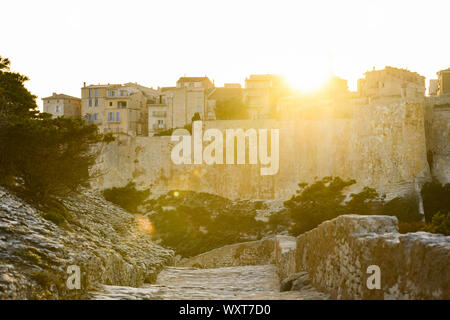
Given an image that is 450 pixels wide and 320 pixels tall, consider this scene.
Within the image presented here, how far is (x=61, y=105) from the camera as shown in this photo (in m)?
69.1

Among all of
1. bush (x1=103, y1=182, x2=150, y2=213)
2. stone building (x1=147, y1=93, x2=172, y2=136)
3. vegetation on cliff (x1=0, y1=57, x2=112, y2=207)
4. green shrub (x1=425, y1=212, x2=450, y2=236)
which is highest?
stone building (x1=147, y1=93, x2=172, y2=136)

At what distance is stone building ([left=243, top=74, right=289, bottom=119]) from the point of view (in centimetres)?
6041

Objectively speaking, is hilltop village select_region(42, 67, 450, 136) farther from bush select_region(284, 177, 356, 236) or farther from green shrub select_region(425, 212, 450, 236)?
green shrub select_region(425, 212, 450, 236)

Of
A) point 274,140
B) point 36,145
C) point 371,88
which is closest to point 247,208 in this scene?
point 274,140

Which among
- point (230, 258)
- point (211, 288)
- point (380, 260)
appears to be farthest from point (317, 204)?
point (380, 260)


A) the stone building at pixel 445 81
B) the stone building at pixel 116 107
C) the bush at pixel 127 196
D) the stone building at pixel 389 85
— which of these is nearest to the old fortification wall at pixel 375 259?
the bush at pixel 127 196

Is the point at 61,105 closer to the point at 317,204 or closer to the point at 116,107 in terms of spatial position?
the point at 116,107

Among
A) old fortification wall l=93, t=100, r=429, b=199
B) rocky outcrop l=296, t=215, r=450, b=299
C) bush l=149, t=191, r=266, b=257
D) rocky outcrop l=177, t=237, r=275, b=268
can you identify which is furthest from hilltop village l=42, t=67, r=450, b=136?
rocky outcrop l=296, t=215, r=450, b=299

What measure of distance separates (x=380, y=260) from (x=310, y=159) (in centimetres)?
4045

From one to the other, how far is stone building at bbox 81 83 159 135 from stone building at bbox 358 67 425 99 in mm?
25437

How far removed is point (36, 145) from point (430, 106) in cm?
3716

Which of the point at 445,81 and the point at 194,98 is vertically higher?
the point at 445,81

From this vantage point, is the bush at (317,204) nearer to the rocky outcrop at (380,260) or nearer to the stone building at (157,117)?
the stone building at (157,117)
